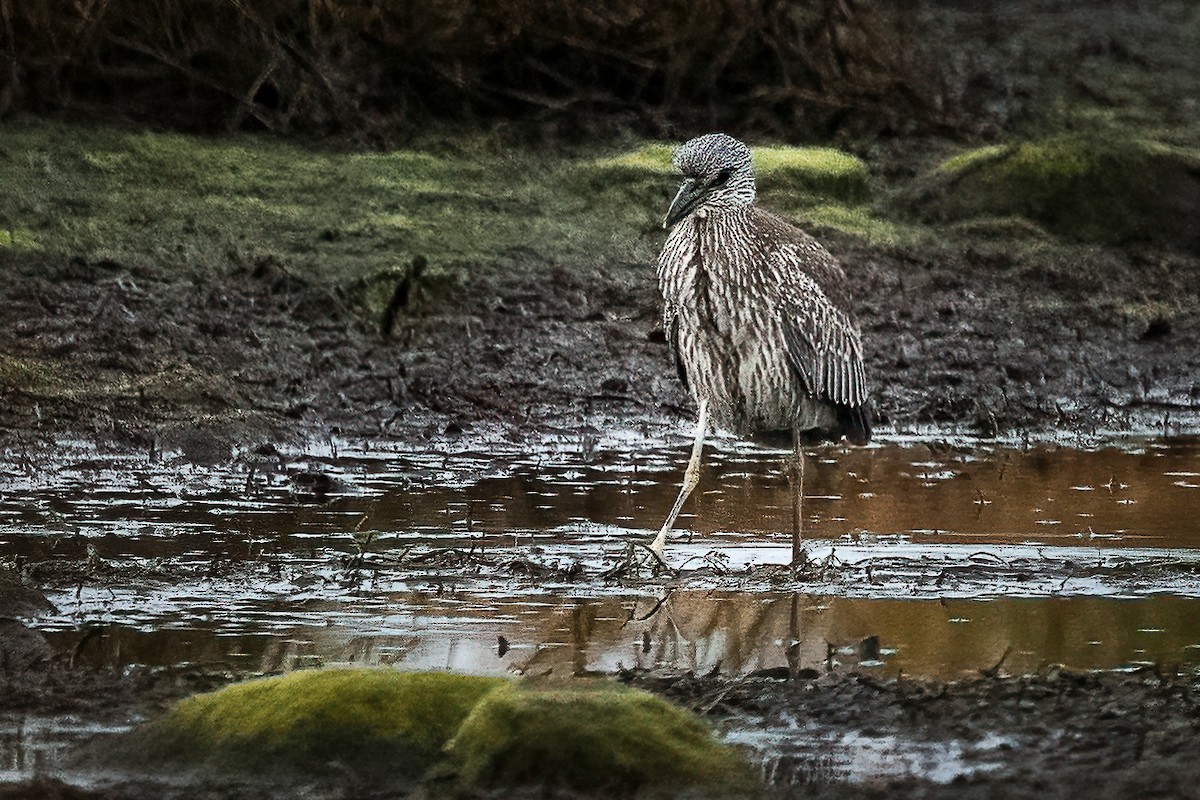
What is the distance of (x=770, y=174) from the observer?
15328 mm

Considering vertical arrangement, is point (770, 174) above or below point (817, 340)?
above

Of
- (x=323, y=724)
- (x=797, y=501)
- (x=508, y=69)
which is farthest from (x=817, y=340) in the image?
(x=508, y=69)

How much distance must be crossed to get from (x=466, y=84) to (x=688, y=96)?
6.17 feet

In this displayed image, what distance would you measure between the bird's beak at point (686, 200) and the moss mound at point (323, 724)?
11.5 feet

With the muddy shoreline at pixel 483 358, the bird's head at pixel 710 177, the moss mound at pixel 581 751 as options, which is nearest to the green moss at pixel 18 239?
the muddy shoreline at pixel 483 358

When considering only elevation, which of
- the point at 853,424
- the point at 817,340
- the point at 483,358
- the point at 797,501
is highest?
the point at 817,340

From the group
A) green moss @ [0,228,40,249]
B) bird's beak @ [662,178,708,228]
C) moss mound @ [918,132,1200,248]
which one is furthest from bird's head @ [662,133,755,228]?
moss mound @ [918,132,1200,248]

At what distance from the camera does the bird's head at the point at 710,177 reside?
873cm

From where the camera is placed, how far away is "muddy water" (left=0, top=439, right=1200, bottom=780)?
687cm

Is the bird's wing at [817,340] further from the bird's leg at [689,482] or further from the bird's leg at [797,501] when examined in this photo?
the bird's leg at [689,482]

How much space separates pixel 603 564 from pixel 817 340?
148cm

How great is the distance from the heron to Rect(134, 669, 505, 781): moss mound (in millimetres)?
3183

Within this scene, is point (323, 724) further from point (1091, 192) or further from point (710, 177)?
point (1091, 192)

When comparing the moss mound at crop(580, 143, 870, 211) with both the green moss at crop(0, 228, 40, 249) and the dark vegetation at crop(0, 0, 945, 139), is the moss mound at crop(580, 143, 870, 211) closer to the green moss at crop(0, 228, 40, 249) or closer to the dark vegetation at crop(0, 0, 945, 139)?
the dark vegetation at crop(0, 0, 945, 139)
